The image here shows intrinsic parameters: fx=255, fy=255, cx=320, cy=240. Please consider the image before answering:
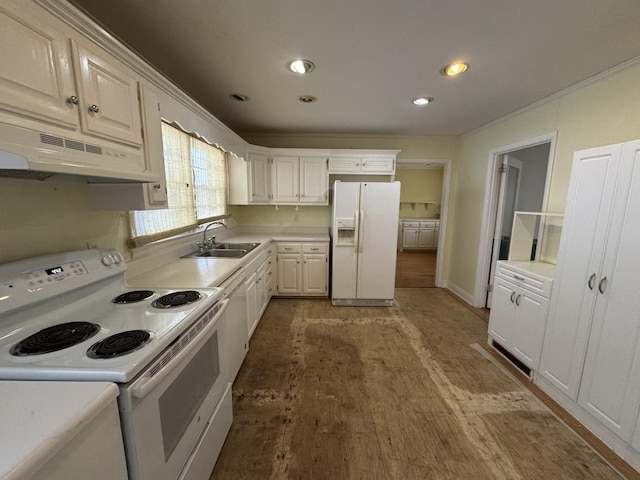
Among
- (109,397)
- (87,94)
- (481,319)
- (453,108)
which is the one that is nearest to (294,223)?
(453,108)

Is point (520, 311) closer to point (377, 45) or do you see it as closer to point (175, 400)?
point (377, 45)

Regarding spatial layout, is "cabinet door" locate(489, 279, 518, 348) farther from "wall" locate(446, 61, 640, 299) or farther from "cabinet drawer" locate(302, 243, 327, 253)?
"cabinet drawer" locate(302, 243, 327, 253)

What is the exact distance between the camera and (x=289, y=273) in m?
3.78

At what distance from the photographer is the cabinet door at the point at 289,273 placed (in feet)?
12.3

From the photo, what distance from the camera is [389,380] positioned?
2.18 m

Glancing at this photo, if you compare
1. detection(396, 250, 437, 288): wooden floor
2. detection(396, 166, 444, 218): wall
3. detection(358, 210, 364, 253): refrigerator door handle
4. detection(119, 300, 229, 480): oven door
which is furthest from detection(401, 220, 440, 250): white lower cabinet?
detection(119, 300, 229, 480): oven door

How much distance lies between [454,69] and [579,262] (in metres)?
1.69

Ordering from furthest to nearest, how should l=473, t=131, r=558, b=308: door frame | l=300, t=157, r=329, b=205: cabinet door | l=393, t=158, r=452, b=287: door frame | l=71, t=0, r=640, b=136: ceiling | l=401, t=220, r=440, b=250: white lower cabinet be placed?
l=401, t=220, r=440, b=250: white lower cabinet → l=393, t=158, r=452, b=287: door frame → l=300, t=157, r=329, b=205: cabinet door → l=473, t=131, r=558, b=308: door frame → l=71, t=0, r=640, b=136: ceiling

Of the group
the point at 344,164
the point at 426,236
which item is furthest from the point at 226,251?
the point at 426,236

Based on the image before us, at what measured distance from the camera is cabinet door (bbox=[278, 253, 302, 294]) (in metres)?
3.74

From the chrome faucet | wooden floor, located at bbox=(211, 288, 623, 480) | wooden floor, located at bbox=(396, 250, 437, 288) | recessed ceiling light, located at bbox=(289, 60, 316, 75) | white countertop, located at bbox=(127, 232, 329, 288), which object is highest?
recessed ceiling light, located at bbox=(289, 60, 316, 75)

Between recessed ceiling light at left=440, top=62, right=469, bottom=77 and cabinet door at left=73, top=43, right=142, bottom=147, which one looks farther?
recessed ceiling light at left=440, top=62, right=469, bottom=77

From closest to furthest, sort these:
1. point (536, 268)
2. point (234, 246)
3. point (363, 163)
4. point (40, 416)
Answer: point (40, 416), point (536, 268), point (234, 246), point (363, 163)

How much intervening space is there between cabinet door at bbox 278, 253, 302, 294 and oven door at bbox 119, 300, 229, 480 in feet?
7.10
